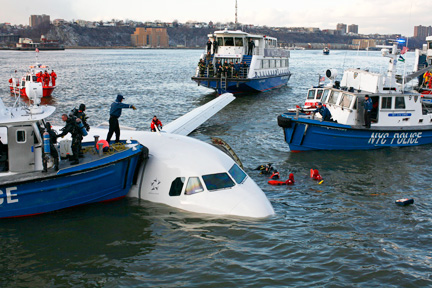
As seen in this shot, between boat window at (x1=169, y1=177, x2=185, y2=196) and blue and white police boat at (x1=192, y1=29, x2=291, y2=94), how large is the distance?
→ 122 ft

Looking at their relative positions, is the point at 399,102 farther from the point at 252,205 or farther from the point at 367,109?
the point at 252,205

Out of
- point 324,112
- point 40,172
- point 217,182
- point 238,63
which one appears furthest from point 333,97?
point 238,63

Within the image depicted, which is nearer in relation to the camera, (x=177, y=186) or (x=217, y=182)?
(x=217, y=182)

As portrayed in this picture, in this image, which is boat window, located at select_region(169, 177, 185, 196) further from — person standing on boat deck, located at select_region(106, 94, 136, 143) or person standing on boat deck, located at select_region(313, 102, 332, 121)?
person standing on boat deck, located at select_region(313, 102, 332, 121)

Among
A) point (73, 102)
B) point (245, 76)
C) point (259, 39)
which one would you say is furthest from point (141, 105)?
point (259, 39)

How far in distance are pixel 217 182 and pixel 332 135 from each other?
14.1 m

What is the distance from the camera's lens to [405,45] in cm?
3156

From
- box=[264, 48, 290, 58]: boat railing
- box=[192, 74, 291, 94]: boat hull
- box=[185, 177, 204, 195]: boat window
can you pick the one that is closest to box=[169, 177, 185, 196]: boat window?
box=[185, 177, 204, 195]: boat window

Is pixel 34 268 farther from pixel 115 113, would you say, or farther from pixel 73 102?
pixel 73 102

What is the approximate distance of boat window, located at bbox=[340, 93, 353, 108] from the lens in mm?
28078

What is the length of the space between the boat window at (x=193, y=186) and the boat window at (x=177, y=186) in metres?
0.27

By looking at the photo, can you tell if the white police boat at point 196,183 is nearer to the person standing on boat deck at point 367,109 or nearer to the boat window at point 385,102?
the person standing on boat deck at point 367,109

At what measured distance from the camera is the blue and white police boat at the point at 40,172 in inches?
580

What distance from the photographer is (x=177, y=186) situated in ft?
52.4
